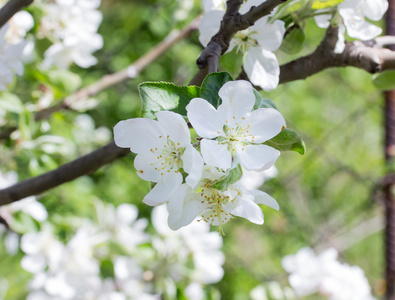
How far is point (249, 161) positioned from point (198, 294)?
85cm

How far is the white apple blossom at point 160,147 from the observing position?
0.51m

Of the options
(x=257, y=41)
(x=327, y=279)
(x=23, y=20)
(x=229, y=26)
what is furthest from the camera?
(x=327, y=279)

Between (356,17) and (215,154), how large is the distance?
0.34 metres

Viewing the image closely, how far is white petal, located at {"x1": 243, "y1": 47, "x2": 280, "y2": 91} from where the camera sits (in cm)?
68

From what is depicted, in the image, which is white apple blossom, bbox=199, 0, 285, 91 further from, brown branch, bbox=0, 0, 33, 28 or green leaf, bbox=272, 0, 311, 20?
brown branch, bbox=0, 0, 33, 28

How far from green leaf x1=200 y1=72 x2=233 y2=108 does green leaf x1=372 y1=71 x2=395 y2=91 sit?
0.92 ft

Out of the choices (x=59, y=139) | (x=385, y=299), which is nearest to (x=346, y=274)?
(x=385, y=299)

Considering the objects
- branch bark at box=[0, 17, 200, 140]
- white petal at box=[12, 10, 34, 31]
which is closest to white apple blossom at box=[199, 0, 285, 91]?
white petal at box=[12, 10, 34, 31]

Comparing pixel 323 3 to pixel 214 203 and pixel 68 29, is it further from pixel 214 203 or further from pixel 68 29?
pixel 68 29

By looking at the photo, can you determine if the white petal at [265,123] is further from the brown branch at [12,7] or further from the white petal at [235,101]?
the brown branch at [12,7]

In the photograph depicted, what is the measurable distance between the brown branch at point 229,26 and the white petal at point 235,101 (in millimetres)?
45

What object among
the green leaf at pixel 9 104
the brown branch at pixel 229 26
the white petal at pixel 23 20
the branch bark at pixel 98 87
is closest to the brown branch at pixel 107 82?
the branch bark at pixel 98 87

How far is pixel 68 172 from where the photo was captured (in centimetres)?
68

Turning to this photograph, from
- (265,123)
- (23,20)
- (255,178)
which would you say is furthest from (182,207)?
(255,178)
